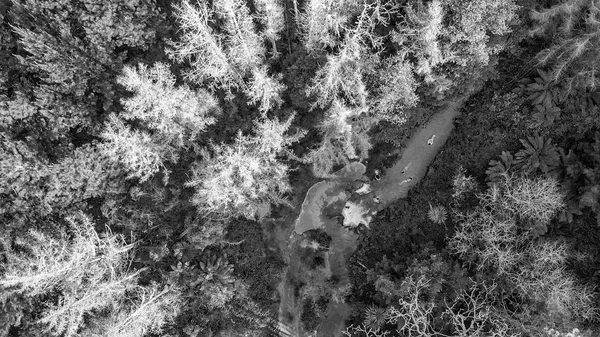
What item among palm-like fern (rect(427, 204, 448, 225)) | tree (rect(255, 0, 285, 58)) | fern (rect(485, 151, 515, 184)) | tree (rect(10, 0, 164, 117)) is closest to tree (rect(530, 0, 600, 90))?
fern (rect(485, 151, 515, 184))

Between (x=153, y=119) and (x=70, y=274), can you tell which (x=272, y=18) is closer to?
(x=153, y=119)

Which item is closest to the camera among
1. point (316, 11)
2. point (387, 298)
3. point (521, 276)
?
point (316, 11)

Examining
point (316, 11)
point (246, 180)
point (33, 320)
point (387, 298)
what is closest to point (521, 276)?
point (387, 298)

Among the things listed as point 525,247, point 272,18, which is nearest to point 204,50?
point 272,18

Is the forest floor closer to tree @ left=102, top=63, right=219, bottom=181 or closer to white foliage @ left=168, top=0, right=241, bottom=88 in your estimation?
tree @ left=102, top=63, right=219, bottom=181

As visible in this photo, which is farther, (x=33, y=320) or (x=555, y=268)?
(x=555, y=268)

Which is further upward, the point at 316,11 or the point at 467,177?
the point at 316,11

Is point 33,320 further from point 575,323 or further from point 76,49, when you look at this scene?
point 575,323
